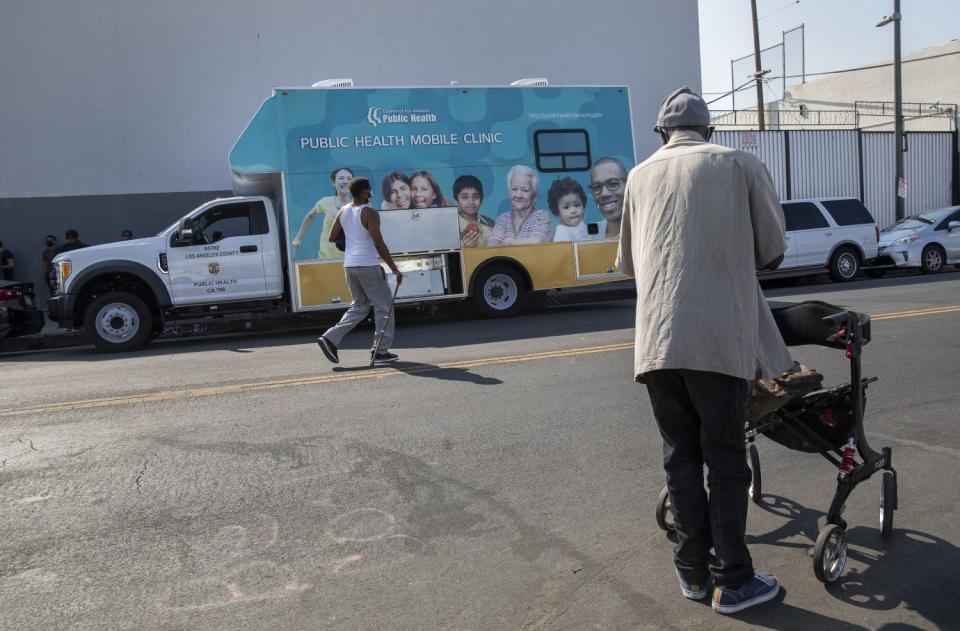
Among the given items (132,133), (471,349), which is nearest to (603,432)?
(471,349)

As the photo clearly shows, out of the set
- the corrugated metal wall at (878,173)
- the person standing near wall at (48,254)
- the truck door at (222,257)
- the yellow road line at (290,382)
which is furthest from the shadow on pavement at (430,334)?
the corrugated metal wall at (878,173)

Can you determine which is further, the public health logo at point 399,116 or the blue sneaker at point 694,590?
the public health logo at point 399,116

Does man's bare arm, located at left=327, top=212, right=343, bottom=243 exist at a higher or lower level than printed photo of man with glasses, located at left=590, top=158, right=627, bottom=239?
lower

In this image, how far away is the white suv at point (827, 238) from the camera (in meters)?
17.2

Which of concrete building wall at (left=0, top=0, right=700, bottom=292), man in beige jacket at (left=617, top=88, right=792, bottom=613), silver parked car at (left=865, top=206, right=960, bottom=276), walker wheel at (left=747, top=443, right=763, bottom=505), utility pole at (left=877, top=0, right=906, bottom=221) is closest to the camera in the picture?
man in beige jacket at (left=617, top=88, right=792, bottom=613)

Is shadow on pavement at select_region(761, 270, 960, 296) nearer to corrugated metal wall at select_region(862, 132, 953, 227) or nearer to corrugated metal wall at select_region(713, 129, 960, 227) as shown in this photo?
corrugated metal wall at select_region(713, 129, 960, 227)

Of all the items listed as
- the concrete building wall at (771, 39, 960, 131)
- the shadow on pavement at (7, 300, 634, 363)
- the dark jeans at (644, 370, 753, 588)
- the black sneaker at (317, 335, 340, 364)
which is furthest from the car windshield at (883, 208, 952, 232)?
the dark jeans at (644, 370, 753, 588)

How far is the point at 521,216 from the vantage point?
12906 millimetres

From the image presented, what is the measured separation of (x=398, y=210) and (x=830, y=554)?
9.67 meters

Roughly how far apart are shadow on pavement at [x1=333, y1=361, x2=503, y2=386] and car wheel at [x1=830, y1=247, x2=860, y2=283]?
12.3 meters

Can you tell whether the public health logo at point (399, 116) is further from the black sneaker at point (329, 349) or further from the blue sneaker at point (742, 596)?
the blue sneaker at point (742, 596)

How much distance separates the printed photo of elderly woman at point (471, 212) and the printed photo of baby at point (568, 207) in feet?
3.70

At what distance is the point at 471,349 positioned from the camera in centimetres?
930

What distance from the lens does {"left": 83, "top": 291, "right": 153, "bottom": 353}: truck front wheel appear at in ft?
36.1
